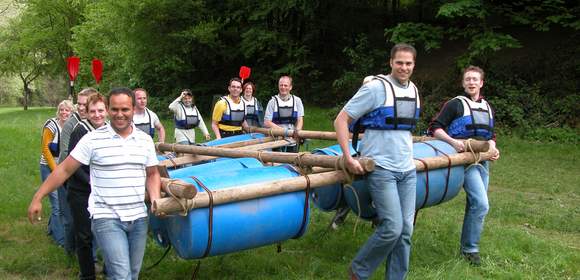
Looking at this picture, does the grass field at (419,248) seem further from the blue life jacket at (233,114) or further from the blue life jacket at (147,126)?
the blue life jacket at (233,114)

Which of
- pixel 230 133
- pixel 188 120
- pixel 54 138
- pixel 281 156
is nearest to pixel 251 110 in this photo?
pixel 230 133

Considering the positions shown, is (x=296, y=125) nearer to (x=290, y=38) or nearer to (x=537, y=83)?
(x=537, y=83)

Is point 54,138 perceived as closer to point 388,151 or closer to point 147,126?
point 147,126

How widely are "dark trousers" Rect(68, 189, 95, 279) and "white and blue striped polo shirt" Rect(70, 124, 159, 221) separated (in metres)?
0.76

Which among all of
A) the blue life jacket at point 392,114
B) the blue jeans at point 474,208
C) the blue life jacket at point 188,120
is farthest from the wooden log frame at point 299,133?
the blue life jacket at point 392,114

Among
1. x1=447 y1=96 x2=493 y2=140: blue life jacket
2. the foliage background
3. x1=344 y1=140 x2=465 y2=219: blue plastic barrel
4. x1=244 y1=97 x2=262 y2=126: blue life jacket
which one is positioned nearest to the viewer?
x1=344 y1=140 x2=465 y2=219: blue plastic barrel

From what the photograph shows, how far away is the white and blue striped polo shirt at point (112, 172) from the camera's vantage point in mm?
3186

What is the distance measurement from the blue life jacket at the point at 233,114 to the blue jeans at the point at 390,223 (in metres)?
4.14

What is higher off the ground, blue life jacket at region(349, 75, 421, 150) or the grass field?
blue life jacket at region(349, 75, 421, 150)

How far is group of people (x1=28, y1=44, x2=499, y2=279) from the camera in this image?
3.20 meters

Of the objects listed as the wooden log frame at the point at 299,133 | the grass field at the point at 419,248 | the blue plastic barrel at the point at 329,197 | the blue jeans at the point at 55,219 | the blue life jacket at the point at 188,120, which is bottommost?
the grass field at the point at 419,248

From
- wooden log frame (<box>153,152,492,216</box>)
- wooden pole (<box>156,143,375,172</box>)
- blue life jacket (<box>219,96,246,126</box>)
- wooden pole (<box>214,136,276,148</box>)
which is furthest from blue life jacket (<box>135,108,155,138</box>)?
wooden log frame (<box>153,152,492,216</box>)

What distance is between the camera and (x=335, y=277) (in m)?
4.57

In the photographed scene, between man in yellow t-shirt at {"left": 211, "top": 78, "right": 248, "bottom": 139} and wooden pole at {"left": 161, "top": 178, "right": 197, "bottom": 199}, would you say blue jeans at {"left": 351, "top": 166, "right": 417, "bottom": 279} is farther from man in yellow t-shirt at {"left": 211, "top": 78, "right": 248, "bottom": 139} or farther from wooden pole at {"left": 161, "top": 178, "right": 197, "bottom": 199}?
man in yellow t-shirt at {"left": 211, "top": 78, "right": 248, "bottom": 139}
